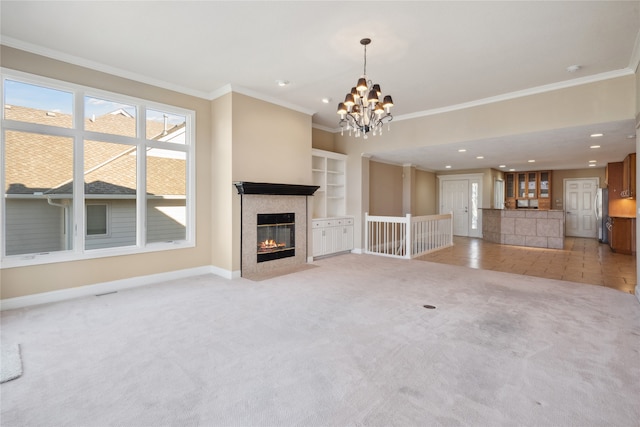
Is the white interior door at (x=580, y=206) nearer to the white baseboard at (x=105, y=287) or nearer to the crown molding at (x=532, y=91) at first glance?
the crown molding at (x=532, y=91)

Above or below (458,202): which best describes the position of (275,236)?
below

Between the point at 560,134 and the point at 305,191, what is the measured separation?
4.41 m

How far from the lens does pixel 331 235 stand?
6840 millimetres

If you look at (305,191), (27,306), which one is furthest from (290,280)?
(27,306)

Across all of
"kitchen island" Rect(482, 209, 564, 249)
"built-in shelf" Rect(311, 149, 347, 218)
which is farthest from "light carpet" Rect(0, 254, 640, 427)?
"kitchen island" Rect(482, 209, 564, 249)

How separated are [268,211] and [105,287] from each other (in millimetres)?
2543

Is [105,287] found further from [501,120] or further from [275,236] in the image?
[501,120]

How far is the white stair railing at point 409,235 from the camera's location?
682 centimetres

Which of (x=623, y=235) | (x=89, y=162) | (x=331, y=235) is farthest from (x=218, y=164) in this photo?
(x=623, y=235)

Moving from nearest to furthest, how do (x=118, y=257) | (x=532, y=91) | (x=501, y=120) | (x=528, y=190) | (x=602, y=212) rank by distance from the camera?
(x=118, y=257) < (x=532, y=91) < (x=501, y=120) < (x=602, y=212) < (x=528, y=190)

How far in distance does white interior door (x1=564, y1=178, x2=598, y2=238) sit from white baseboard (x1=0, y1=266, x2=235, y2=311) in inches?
444

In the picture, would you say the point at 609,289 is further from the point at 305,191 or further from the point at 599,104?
the point at 305,191

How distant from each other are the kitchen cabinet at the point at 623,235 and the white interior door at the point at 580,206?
3.20 m

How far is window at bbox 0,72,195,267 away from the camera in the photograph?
364 cm
